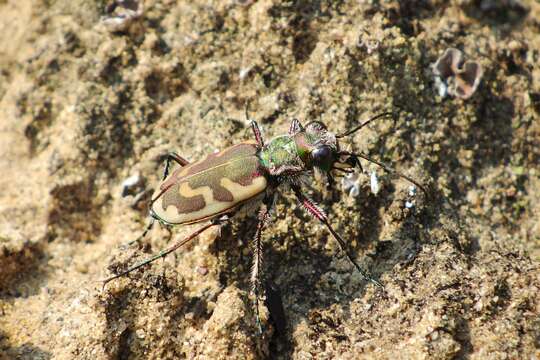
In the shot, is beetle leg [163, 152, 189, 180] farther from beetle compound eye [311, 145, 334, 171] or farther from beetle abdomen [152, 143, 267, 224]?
beetle compound eye [311, 145, 334, 171]

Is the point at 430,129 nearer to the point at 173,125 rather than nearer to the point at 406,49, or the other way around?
the point at 406,49

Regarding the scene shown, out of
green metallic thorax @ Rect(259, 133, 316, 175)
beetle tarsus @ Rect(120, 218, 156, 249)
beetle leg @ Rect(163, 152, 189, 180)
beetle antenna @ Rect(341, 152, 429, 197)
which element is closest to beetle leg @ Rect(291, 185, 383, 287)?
green metallic thorax @ Rect(259, 133, 316, 175)

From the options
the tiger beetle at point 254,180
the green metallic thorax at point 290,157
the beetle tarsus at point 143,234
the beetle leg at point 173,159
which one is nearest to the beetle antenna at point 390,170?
the tiger beetle at point 254,180

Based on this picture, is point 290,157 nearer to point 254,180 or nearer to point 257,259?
point 254,180

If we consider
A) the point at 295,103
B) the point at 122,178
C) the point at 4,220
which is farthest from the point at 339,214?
the point at 4,220

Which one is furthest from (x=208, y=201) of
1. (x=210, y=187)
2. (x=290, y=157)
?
(x=290, y=157)

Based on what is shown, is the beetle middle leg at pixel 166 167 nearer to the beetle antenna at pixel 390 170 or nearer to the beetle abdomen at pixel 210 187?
the beetle abdomen at pixel 210 187
